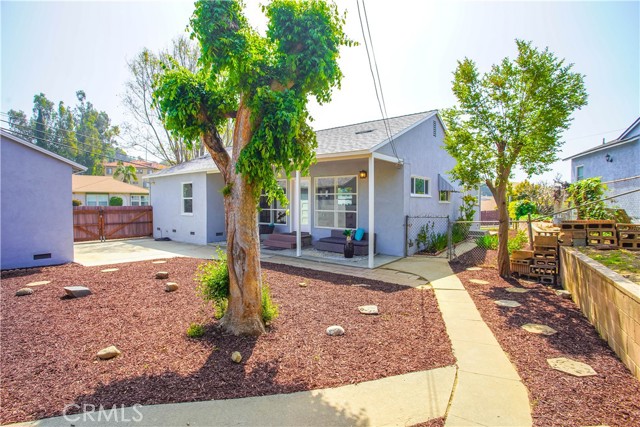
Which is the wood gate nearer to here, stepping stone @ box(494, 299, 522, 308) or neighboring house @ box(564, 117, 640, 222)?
stepping stone @ box(494, 299, 522, 308)

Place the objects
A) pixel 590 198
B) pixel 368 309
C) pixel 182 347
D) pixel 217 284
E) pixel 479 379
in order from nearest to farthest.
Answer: pixel 479 379 → pixel 182 347 → pixel 217 284 → pixel 368 309 → pixel 590 198

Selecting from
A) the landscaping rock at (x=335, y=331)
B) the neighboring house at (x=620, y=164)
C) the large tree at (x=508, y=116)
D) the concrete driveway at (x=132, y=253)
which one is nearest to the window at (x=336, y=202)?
the large tree at (x=508, y=116)

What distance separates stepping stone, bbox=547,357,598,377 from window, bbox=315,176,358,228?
7.46 m

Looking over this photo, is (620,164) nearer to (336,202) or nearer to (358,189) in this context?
(358,189)

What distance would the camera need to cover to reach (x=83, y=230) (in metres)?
14.9

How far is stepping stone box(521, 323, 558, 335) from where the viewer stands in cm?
413

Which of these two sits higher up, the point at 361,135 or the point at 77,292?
the point at 361,135

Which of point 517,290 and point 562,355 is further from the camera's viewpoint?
point 517,290

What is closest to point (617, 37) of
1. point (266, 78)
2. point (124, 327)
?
point (266, 78)

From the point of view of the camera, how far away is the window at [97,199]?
2597 centimetres

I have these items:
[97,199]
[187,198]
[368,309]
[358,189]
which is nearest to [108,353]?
[368,309]

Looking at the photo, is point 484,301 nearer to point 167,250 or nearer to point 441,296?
point 441,296

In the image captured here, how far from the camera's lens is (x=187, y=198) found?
45.8 feet

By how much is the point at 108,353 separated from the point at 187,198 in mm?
11454
